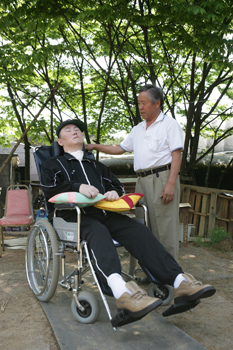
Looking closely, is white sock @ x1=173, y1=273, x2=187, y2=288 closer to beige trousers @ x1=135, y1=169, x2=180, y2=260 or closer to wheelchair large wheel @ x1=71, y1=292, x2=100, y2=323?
wheelchair large wheel @ x1=71, y1=292, x2=100, y2=323

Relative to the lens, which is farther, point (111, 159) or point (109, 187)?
point (111, 159)

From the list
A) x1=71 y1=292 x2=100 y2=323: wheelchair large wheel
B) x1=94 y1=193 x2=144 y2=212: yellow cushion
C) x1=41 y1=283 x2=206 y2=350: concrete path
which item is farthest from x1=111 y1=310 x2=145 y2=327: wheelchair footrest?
x1=94 y1=193 x2=144 y2=212: yellow cushion

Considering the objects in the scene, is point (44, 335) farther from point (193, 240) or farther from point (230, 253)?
point (193, 240)

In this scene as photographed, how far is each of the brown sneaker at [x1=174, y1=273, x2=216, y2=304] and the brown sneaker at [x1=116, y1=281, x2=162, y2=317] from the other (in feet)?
0.69

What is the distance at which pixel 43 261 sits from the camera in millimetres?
2725

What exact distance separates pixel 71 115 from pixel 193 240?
178 inches

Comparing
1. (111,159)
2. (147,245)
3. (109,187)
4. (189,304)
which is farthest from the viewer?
(111,159)

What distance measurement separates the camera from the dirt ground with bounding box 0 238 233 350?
2064mm

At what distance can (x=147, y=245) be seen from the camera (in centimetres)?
232

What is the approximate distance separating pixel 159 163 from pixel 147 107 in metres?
0.47

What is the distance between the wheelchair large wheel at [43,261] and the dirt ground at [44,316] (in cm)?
11

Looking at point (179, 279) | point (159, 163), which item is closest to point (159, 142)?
point (159, 163)

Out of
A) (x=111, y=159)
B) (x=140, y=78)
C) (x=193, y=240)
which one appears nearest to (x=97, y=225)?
(x=193, y=240)

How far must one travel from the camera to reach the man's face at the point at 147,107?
282 centimetres
